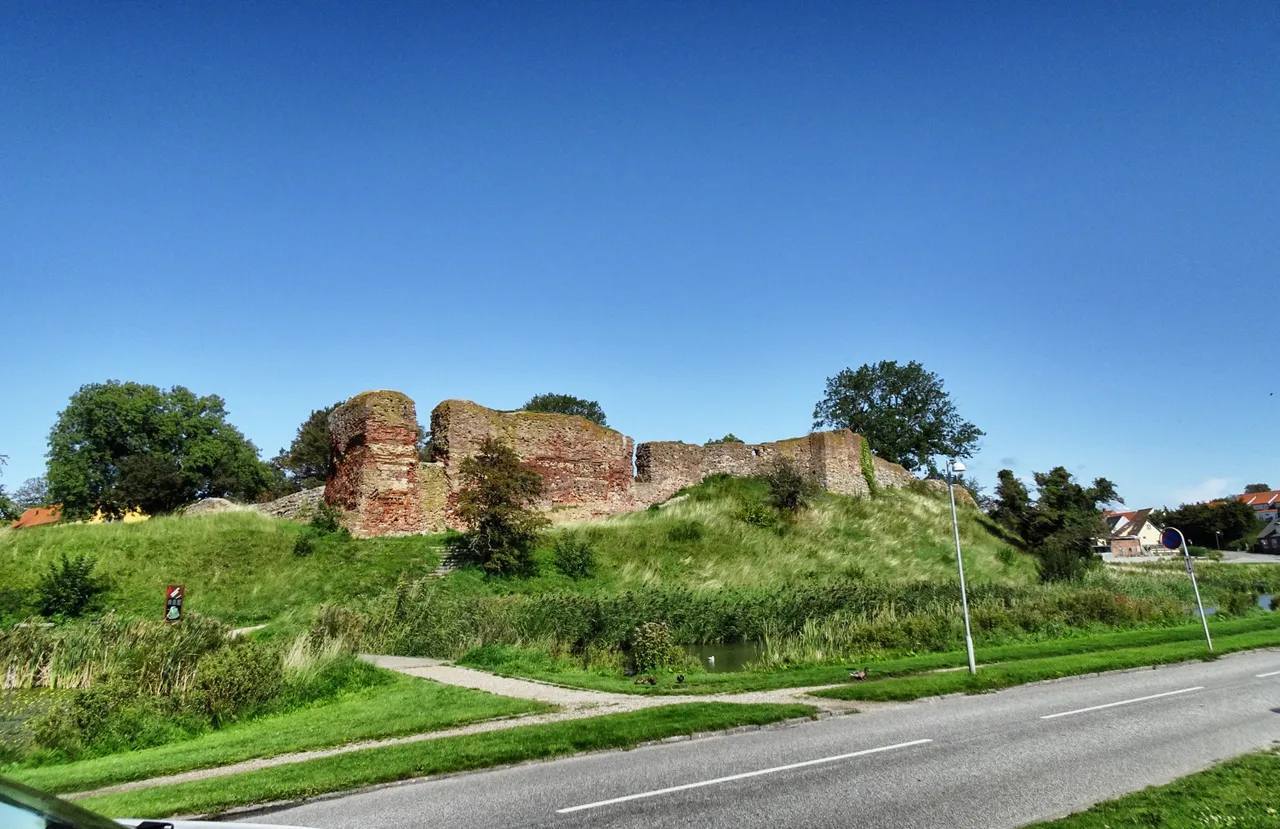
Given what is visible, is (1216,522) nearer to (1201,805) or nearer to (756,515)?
(756,515)

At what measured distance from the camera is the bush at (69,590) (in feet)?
65.8

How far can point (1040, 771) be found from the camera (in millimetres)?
8141

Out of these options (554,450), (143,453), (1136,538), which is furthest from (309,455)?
(1136,538)

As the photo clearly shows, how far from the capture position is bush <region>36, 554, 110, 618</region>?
20.1 meters

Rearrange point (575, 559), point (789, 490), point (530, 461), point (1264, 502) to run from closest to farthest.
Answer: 1. point (575, 559)
2. point (530, 461)
3. point (789, 490)
4. point (1264, 502)

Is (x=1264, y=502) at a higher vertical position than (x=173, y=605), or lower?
higher

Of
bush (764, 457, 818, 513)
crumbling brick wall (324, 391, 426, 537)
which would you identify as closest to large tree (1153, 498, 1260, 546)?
bush (764, 457, 818, 513)

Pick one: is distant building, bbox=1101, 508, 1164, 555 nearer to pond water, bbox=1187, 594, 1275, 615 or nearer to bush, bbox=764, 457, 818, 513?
pond water, bbox=1187, 594, 1275, 615

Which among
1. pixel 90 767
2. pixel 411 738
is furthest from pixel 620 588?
pixel 90 767

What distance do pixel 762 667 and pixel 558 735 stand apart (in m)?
8.79

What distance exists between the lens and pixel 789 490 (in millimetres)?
38156

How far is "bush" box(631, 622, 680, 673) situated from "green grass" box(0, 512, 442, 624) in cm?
962

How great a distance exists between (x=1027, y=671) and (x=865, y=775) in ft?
30.0

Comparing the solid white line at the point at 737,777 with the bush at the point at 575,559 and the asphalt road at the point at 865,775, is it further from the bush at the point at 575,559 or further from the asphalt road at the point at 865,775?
the bush at the point at 575,559
